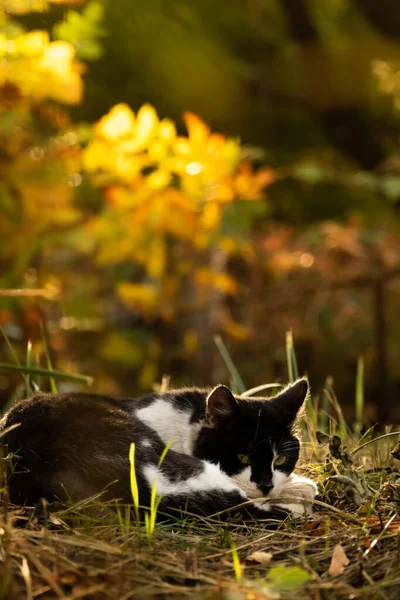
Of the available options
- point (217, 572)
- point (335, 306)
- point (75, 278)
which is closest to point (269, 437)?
point (217, 572)

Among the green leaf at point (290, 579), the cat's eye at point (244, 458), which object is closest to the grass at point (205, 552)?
the green leaf at point (290, 579)

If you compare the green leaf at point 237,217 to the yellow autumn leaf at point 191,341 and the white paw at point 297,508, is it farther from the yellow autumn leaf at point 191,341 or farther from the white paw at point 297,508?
the white paw at point 297,508

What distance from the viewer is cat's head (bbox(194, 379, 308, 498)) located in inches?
93.0

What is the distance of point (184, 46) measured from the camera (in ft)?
18.4

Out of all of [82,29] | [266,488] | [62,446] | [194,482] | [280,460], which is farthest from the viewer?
[82,29]

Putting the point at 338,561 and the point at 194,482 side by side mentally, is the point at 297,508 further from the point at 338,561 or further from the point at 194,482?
the point at 338,561

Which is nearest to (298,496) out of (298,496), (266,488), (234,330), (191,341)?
(298,496)

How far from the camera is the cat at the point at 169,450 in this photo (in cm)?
196

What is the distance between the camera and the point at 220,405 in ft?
7.82

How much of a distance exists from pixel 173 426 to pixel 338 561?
96 centimetres

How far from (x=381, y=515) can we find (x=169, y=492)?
578 mm

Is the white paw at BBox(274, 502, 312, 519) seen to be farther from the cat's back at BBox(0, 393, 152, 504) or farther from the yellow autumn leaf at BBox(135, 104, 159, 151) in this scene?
the yellow autumn leaf at BBox(135, 104, 159, 151)

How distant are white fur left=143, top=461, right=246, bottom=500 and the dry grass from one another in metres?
0.10

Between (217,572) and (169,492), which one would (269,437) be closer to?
(169,492)
